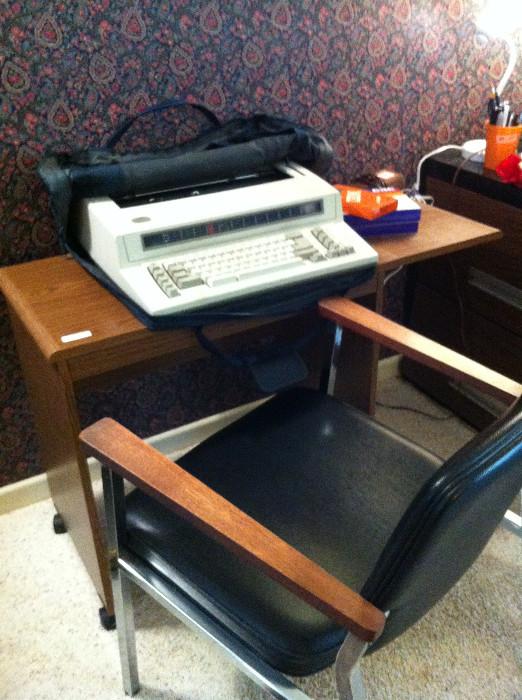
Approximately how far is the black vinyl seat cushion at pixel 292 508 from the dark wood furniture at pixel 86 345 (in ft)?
0.61

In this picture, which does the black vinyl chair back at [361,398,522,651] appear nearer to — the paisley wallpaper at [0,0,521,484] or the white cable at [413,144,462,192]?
the paisley wallpaper at [0,0,521,484]

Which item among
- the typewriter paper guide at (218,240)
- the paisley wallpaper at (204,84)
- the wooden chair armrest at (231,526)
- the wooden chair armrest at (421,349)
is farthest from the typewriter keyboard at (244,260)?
the paisley wallpaper at (204,84)

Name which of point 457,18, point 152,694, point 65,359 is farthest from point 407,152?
point 152,694

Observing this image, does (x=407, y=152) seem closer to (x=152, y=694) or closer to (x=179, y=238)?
(x=179, y=238)

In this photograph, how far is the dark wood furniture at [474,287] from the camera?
64.2 inches

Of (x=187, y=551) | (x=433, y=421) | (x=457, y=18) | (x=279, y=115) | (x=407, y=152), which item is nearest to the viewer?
(x=187, y=551)

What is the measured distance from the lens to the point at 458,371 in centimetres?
107

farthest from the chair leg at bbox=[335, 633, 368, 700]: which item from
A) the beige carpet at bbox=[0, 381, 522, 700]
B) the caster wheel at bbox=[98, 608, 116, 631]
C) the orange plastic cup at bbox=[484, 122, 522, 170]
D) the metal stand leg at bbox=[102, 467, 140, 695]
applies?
the orange plastic cup at bbox=[484, 122, 522, 170]

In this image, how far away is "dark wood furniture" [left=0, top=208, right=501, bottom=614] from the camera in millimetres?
1064

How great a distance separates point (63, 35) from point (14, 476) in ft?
3.52

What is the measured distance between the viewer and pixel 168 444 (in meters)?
1.84

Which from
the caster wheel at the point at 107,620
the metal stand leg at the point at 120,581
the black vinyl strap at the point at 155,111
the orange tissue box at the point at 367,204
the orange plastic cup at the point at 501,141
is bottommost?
the caster wheel at the point at 107,620

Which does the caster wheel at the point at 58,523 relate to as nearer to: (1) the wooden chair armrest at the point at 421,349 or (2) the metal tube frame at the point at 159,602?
(2) the metal tube frame at the point at 159,602

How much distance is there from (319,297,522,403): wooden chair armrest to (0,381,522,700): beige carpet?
0.60m
